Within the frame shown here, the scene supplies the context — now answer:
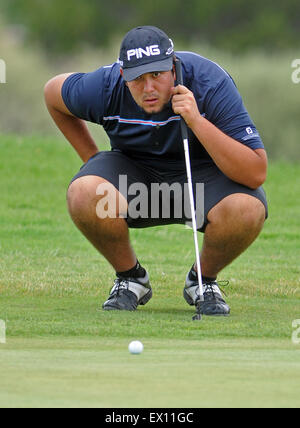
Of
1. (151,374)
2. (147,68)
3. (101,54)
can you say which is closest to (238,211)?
(147,68)

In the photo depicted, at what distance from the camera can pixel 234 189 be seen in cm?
634

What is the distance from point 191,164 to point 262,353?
2.18m

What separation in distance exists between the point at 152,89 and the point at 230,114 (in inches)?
19.9

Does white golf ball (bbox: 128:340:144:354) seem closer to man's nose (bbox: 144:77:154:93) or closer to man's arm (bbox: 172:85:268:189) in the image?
man's arm (bbox: 172:85:268:189)

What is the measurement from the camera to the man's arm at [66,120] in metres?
6.80

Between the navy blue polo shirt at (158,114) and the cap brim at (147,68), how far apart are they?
0.78 ft

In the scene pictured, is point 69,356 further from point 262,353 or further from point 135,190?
point 135,190

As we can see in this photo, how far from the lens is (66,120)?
7.03 metres
